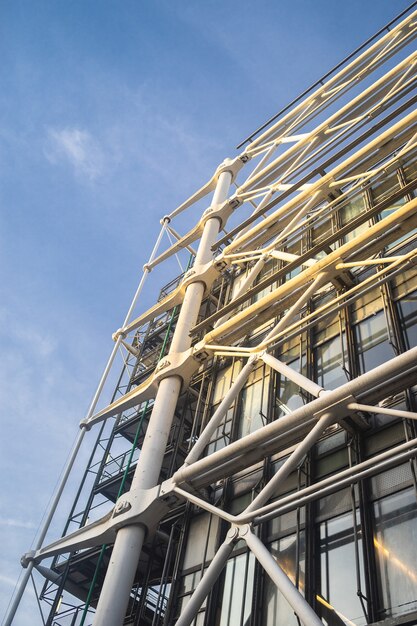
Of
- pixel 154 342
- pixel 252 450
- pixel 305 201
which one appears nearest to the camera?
pixel 252 450

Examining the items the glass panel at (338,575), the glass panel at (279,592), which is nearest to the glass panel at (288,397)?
the glass panel at (279,592)

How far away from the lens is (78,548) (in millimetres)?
17031

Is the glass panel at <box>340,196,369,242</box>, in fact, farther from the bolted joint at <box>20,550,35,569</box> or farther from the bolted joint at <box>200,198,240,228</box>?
the bolted joint at <box>20,550,35,569</box>

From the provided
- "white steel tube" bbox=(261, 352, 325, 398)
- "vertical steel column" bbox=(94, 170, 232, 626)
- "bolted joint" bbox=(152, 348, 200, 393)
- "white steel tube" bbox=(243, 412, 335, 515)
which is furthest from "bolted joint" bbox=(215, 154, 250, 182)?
"white steel tube" bbox=(243, 412, 335, 515)

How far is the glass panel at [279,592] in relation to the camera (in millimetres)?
11453

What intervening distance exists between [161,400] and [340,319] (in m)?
5.49

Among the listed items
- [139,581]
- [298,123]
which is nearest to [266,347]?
[139,581]

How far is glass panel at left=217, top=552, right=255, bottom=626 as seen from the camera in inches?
485

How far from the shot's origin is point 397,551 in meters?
10.4

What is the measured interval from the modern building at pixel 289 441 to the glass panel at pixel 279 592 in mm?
30

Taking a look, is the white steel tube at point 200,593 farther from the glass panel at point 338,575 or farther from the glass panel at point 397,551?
the glass panel at point 397,551

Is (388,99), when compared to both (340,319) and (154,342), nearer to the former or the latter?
(340,319)

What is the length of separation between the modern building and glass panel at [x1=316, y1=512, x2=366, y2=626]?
3cm

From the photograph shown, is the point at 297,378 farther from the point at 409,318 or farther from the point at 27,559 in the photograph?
the point at 27,559
